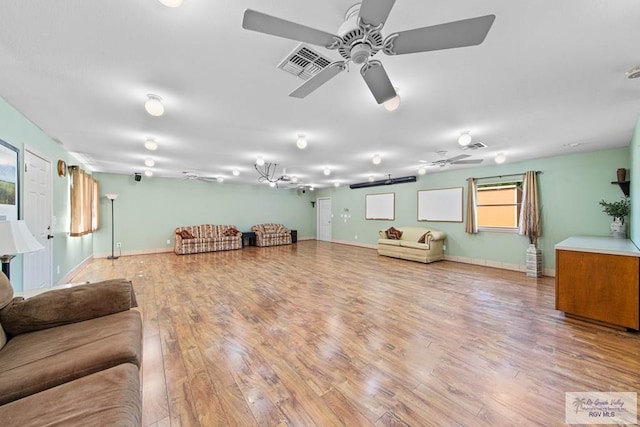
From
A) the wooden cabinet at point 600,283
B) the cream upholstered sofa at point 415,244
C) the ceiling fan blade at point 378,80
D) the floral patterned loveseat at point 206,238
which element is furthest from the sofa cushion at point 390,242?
the ceiling fan blade at point 378,80

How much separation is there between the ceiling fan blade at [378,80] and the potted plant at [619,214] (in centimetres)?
510

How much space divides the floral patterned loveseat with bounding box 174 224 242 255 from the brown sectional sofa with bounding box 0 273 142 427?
6162 millimetres

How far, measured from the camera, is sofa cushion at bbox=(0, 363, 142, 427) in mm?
954

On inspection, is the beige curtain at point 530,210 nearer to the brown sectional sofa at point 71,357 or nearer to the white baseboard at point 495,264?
the white baseboard at point 495,264

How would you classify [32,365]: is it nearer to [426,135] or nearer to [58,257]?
[58,257]

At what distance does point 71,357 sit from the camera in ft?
4.50

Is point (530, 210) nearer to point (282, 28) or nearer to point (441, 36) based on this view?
point (441, 36)

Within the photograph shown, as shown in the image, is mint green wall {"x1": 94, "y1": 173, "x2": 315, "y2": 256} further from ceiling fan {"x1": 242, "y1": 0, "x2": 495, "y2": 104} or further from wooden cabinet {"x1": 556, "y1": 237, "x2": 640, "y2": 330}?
wooden cabinet {"x1": 556, "y1": 237, "x2": 640, "y2": 330}

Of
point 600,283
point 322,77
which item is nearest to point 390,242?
point 600,283

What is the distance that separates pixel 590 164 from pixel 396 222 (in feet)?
15.1

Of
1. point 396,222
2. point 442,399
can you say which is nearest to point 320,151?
point 442,399

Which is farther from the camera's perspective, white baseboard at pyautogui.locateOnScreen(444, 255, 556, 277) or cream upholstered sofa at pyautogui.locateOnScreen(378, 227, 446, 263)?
cream upholstered sofa at pyautogui.locateOnScreen(378, 227, 446, 263)

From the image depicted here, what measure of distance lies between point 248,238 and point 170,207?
2.86 metres

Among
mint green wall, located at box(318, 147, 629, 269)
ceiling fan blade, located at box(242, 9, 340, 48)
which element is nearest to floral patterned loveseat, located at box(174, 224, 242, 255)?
mint green wall, located at box(318, 147, 629, 269)
